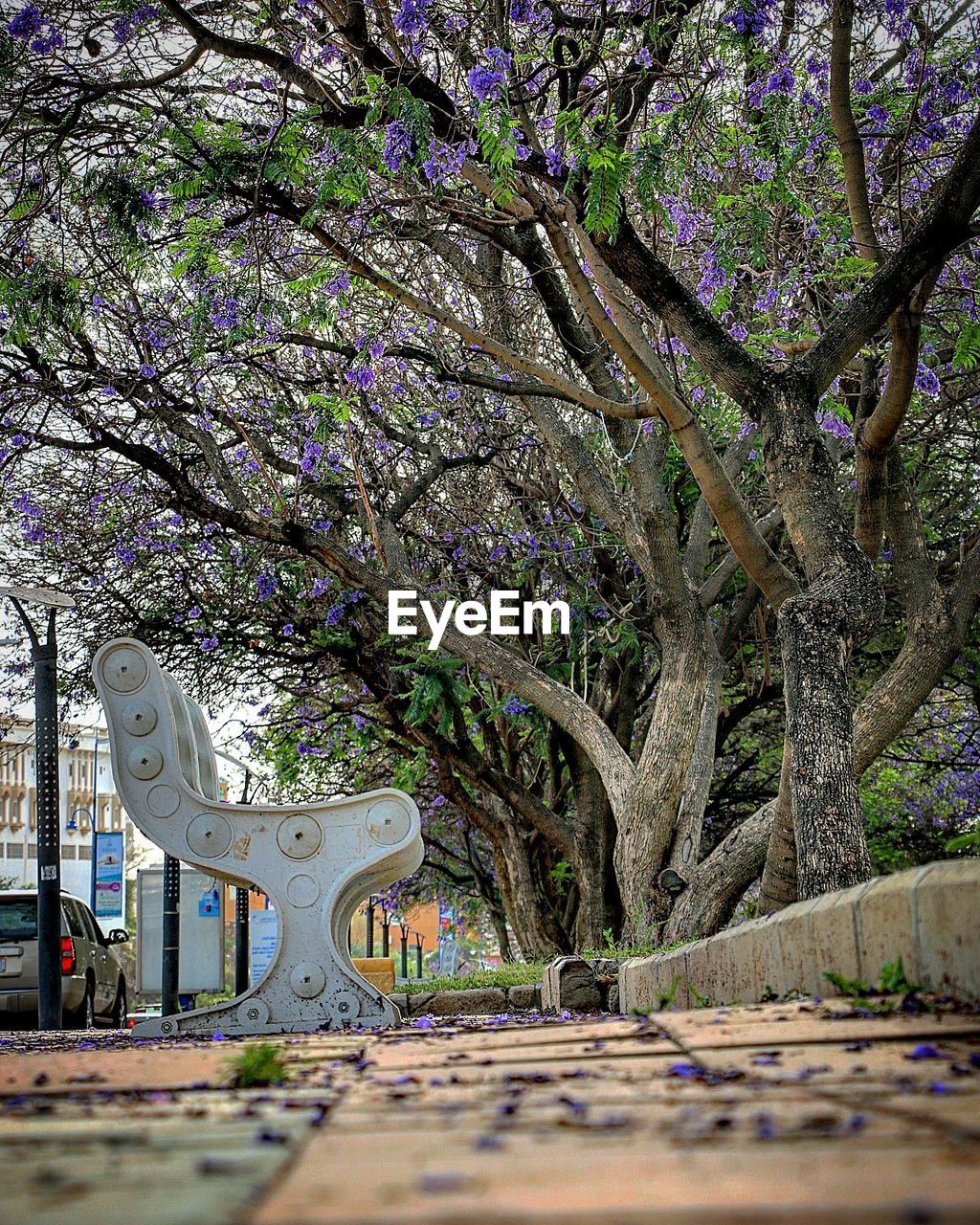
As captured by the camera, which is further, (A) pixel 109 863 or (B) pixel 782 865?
(A) pixel 109 863

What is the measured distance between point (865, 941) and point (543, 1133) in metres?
2.09

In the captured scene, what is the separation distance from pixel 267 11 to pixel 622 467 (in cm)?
485

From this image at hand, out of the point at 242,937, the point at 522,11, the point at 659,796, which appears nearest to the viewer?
the point at 522,11

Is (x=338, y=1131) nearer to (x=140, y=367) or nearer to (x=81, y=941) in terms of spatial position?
(x=140, y=367)

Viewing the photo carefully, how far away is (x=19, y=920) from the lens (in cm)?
1420

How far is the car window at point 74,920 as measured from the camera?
48.7ft

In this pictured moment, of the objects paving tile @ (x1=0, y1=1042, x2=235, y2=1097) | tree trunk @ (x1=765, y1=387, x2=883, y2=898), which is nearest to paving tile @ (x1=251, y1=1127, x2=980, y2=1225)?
paving tile @ (x1=0, y1=1042, x2=235, y2=1097)

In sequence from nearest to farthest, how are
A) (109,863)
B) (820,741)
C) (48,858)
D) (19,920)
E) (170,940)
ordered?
(820,741) → (48,858) → (170,940) → (19,920) → (109,863)

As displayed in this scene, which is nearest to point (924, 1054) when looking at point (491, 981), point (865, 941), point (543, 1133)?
point (543, 1133)

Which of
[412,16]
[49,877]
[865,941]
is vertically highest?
[412,16]

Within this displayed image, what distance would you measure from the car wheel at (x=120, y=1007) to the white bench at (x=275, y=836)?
10.0 metres

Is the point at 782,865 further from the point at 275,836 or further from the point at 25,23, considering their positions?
the point at 25,23

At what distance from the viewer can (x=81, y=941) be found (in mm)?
15102

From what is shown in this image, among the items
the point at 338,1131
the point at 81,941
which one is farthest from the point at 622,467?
the point at 338,1131
